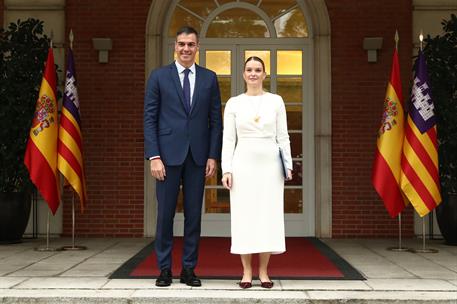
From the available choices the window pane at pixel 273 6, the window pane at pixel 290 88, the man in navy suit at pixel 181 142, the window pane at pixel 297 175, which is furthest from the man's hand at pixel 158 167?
the window pane at pixel 273 6

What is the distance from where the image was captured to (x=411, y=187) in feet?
24.3

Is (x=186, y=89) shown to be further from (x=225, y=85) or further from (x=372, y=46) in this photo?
(x=372, y=46)

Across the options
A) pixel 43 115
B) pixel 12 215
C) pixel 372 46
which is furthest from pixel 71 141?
pixel 372 46

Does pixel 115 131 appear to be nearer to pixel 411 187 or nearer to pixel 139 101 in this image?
pixel 139 101

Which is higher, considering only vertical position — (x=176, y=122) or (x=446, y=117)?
(x=446, y=117)

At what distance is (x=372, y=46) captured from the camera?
9.06 meters

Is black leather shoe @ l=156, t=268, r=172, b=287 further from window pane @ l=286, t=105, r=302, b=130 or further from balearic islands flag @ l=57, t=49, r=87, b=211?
window pane @ l=286, t=105, r=302, b=130

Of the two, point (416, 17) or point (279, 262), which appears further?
point (416, 17)

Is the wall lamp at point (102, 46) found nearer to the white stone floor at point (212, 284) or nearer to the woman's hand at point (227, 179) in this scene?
the white stone floor at point (212, 284)

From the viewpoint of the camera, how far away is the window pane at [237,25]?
9539mm

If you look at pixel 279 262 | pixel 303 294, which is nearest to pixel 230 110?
pixel 303 294

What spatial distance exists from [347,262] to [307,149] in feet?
9.58

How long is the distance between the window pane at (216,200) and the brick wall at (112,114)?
3.08ft

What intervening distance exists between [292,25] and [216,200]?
8.91ft
